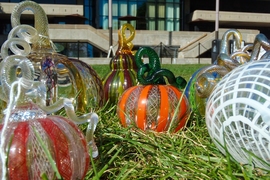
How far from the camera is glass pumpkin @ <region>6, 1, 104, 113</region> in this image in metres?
1.94

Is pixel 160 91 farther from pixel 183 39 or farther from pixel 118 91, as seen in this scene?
pixel 183 39

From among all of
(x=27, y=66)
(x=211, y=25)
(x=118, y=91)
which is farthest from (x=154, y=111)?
(x=211, y=25)

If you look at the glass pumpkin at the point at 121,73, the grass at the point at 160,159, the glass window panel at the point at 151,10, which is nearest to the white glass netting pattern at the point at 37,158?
the grass at the point at 160,159

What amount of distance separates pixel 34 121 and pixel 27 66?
0.16m

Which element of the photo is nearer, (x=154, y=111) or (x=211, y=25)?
(x=154, y=111)

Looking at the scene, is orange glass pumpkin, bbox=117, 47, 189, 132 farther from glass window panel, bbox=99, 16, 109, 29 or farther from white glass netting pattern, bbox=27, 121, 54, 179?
glass window panel, bbox=99, 16, 109, 29

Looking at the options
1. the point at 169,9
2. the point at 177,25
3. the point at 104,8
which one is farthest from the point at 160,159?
the point at 169,9

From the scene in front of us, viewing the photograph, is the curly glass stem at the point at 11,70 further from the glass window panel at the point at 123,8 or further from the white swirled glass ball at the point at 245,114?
the glass window panel at the point at 123,8

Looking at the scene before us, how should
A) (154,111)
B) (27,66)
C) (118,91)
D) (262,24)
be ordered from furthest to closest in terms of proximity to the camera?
(262,24) → (118,91) → (154,111) → (27,66)

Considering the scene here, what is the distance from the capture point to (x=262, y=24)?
28531mm

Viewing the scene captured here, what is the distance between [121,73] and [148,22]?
997 inches

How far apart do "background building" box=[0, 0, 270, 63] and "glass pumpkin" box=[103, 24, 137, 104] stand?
17.9m

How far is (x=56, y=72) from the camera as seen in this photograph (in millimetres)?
2078

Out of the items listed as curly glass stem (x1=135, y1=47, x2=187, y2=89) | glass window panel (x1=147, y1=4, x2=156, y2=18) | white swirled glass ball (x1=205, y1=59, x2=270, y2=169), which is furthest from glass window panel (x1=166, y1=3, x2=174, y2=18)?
white swirled glass ball (x1=205, y1=59, x2=270, y2=169)
